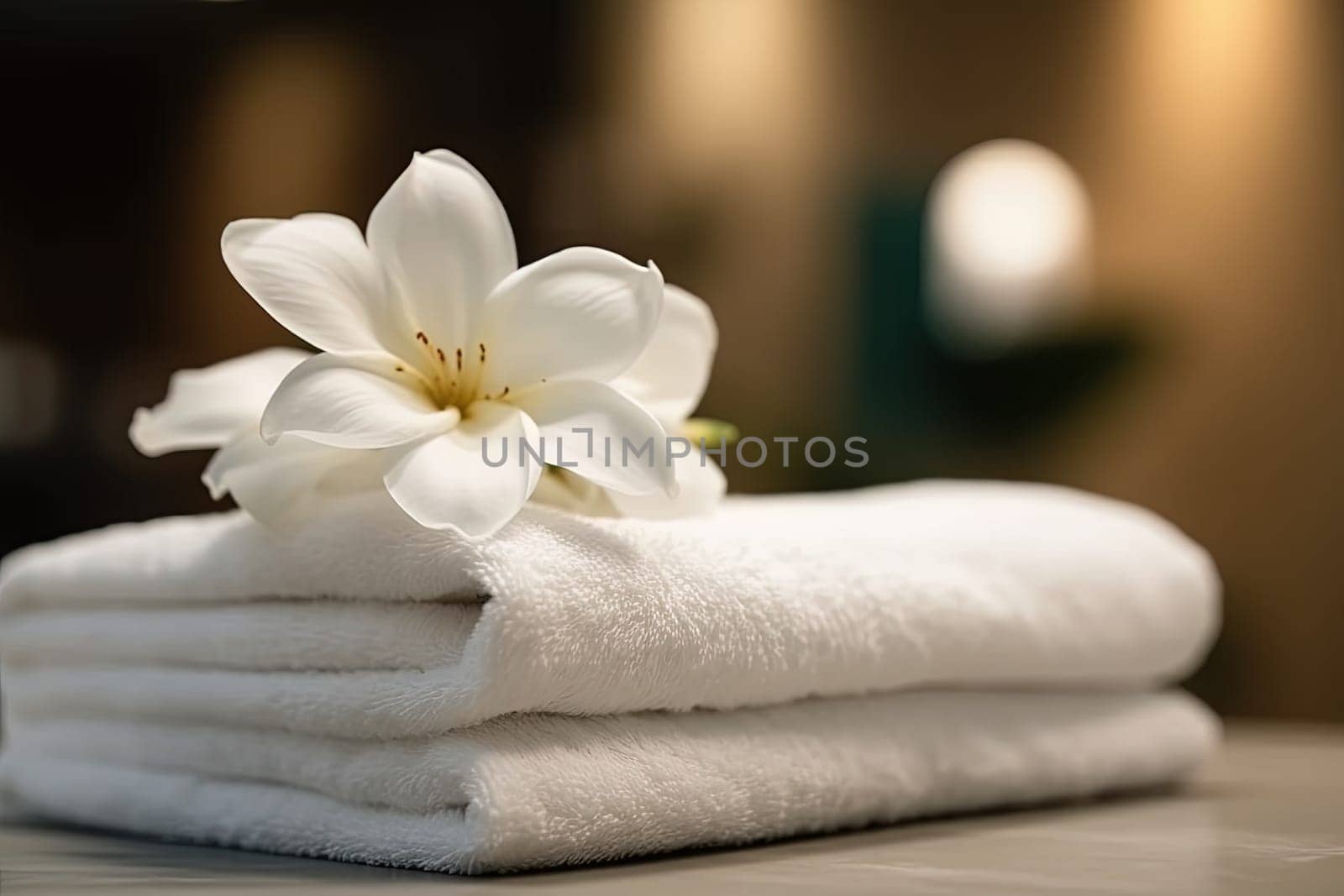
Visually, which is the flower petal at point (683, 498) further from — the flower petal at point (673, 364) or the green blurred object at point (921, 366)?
the green blurred object at point (921, 366)

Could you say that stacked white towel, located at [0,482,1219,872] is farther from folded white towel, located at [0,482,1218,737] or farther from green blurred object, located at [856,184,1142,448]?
green blurred object, located at [856,184,1142,448]

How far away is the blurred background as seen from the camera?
1667 mm

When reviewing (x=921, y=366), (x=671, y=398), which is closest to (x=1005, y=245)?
(x=921, y=366)

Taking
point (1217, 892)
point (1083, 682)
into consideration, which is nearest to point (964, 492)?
point (1083, 682)

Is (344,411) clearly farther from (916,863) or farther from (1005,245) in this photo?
(1005,245)

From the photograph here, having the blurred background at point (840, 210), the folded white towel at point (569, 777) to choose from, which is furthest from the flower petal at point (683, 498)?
the blurred background at point (840, 210)

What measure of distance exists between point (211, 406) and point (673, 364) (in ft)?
0.85

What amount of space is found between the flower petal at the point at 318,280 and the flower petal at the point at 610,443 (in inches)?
3.9

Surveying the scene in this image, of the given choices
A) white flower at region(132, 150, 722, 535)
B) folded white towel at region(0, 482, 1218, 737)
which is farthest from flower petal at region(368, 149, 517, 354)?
folded white towel at region(0, 482, 1218, 737)

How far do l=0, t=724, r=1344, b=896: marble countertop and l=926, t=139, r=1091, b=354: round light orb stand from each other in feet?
2.93

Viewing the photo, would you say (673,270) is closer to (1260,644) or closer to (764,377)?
(764,377)

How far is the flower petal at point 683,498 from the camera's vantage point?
82 centimetres

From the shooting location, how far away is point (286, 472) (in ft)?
2.55

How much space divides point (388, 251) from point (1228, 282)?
47.2 inches
